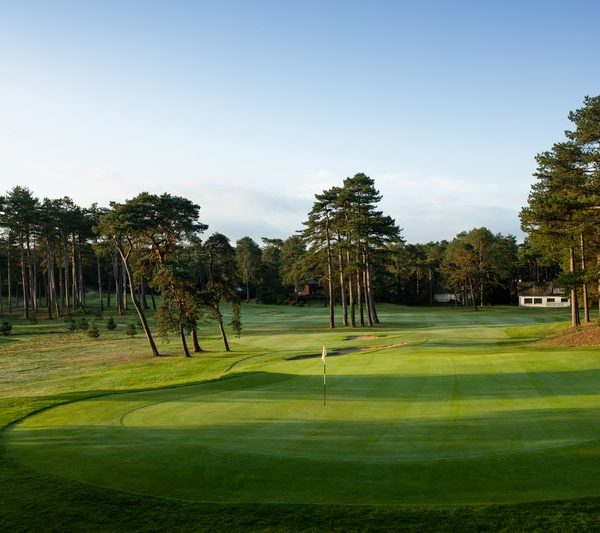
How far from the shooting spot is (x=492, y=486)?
351 inches

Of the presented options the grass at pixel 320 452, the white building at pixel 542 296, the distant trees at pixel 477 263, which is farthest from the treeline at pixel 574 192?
the white building at pixel 542 296

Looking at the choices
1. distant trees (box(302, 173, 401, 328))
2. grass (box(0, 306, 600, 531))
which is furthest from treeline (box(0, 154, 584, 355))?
grass (box(0, 306, 600, 531))

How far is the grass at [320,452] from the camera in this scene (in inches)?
320

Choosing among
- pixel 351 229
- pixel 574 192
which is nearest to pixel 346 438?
pixel 574 192

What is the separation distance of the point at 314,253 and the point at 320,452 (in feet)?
188

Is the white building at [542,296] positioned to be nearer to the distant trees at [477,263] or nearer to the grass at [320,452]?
the distant trees at [477,263]

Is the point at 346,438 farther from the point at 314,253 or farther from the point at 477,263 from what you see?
the point at 477,263

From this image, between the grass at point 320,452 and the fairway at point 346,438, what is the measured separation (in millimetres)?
47

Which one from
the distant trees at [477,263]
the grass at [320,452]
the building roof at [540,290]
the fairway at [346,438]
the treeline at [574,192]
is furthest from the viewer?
the building roof at [540,290]

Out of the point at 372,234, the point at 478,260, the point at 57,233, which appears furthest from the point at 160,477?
the point at 478,260

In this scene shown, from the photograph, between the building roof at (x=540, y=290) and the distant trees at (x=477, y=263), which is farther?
the building roof at (x=540, y=290)

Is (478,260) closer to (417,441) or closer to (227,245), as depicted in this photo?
(227,245)

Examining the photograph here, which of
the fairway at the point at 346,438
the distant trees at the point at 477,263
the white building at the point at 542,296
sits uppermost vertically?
the distant trees at the point at 477,263

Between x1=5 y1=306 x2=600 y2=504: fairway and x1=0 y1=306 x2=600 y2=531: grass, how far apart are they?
47mm
